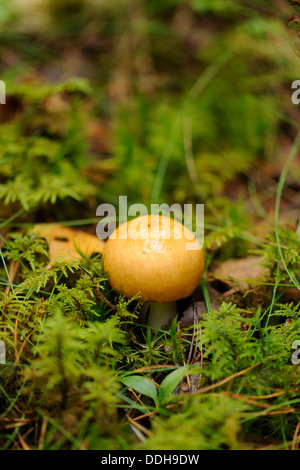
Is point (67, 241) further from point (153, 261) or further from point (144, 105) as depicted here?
point (144, 105)

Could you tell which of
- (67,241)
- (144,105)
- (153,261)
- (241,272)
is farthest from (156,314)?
(144,105)

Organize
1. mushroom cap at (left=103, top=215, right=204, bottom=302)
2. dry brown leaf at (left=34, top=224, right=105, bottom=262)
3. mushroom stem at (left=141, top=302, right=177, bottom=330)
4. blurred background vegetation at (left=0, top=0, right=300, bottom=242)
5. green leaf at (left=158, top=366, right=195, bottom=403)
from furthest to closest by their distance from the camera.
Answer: blurred background vegetation at (left=0, top=0, right=300, bottom=242) < dry brown leaf at (left=34, top=224, right=105, bottom=262) < mushroom stem at (left=141, top=302, right=177, bottom=330) < mushroom cap at (left=103, top=215, right=204, bottom=302) < green leaf at (left=158, top=366, right=195, bottom=403)

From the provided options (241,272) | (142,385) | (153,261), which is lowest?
(142,385)

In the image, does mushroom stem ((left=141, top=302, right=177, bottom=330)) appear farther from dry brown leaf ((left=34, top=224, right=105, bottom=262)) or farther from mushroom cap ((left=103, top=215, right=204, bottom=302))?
dry brown leaf ((left=34, top=224, right=105, bottom=262))

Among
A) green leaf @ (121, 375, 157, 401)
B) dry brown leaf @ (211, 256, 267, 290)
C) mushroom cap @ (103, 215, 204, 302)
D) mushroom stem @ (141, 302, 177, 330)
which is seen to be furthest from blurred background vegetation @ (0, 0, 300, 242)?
green leaf @ (121, 375, 157, 401)

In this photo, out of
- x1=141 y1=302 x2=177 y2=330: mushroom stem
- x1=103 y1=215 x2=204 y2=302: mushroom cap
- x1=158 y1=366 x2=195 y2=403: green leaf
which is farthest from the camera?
x1=141 y1=302 x2=177 y2=330: mushroom stem

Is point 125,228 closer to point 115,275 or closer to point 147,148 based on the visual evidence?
point 115,275

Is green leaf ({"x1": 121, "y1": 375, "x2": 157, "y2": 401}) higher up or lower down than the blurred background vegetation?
lower down
